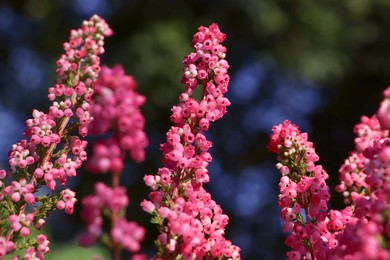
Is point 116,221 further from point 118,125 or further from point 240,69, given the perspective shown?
point 240,69

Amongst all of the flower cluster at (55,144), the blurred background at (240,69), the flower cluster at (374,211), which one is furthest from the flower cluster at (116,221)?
the blurred background at (240,69)

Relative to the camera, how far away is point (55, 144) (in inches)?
70.1

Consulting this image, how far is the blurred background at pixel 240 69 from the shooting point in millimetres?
12109

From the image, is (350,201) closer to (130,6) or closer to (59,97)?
(59,97)

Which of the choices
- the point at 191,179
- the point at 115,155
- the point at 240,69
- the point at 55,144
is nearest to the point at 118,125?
the point at 115,155

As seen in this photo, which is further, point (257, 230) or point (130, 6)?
point (257, 230)

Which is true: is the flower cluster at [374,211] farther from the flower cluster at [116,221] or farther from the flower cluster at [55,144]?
the flower cluster at [55,144]

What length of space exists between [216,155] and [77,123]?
44.6ft

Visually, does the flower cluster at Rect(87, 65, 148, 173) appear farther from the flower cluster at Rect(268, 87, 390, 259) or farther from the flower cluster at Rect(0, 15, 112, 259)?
the flower cluster at Rect(0, 15, 112, 259)

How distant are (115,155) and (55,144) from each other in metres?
0.83

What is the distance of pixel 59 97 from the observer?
→ 6.19ft

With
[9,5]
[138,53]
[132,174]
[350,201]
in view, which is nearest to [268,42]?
[138,53]

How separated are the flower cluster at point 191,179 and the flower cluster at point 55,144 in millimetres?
308

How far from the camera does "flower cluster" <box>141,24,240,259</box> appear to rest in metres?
1.46
